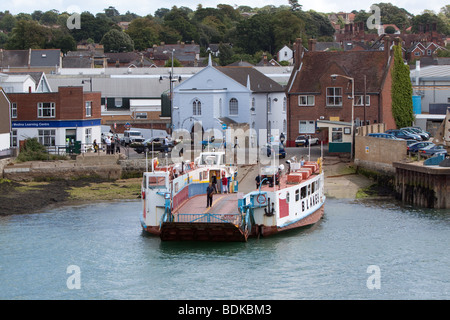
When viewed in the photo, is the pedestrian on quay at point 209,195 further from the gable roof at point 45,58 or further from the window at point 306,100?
the gable roof at point 45,58

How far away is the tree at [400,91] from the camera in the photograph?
256 feet

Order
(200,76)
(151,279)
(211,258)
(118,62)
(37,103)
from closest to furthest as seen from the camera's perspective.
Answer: (151,279), (211,258), (37,103), (200,76), (118,62)

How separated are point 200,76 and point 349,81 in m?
15.3

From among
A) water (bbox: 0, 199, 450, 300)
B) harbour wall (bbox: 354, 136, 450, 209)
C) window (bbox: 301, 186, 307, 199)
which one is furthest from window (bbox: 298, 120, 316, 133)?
window (bbox: 301, 186, 307, 199)

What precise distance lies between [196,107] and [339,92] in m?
14.4

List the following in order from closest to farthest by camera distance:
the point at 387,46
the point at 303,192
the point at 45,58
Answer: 1. the point at 303,192
2. the point at 387,46
3. the point at 45,58

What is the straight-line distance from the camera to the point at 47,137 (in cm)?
6956

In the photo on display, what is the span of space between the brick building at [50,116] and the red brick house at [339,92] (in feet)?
65.5

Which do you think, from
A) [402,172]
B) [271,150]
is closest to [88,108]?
[271,150]

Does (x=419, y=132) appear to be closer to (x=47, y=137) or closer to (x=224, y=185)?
(x=47, y=137)

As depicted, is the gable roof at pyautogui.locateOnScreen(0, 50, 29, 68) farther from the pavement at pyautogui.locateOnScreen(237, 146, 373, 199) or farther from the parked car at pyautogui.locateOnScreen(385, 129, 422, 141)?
the parked car at pyautogui.locateOnScreen(385, 129, 422, 141)
